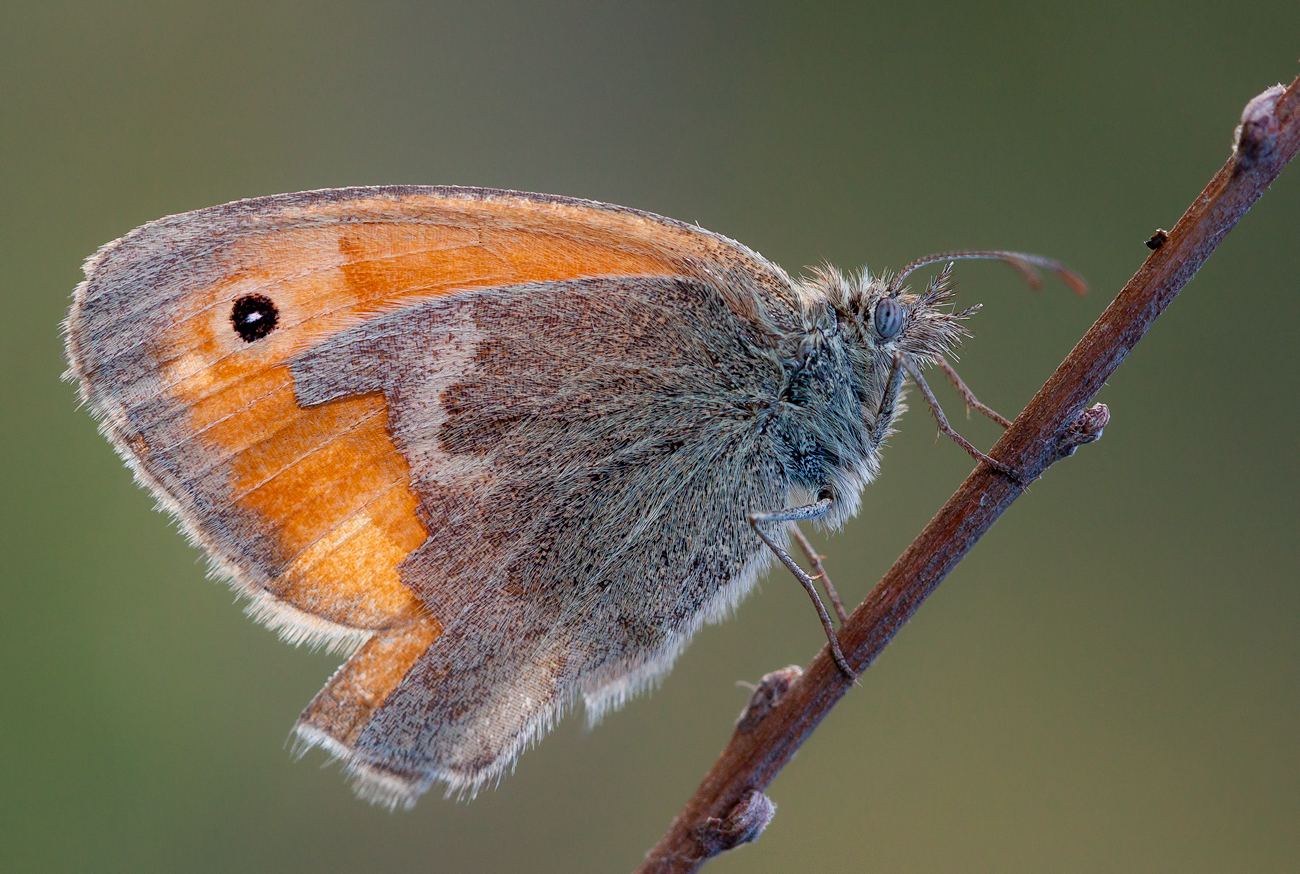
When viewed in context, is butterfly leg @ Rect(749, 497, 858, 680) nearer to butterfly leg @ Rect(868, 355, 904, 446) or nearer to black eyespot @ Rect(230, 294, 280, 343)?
butterfly leg @ Rect(868, 355, 904, 446)

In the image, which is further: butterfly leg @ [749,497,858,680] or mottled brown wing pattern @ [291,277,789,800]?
mottled brown wing pattern @ [291,277,789,800]

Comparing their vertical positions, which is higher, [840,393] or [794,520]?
[840,393]

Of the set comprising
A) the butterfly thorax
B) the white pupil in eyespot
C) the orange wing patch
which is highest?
the white pupil in eyespot

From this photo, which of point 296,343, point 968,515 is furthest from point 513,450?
point 968,515

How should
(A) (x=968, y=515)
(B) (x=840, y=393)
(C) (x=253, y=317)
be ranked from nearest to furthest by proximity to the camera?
1. (A) (x=968, y=515)
2. (C) (x=253, y=317)
3. (B) (x=840, y=393)

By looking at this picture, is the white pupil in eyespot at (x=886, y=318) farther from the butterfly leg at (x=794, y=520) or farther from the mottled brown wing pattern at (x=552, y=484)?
the butterfly leg at (x=794, y=520)

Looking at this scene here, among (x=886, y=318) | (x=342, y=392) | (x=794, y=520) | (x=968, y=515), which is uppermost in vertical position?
(x=886, y=318)

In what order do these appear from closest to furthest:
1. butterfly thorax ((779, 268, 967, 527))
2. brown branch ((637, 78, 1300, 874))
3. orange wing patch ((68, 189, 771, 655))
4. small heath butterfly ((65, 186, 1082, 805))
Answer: brown branch ((637, 78, 1300, 874))
orange wing patch ((68, 189, 771, 655))
small heath butterfly ((65, 186, 1082, 805))
butterfly thorax ((779, 268, 967, 527))

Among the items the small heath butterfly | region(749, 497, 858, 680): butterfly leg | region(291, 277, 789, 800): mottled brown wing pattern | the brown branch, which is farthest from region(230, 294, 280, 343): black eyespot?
the brown branch

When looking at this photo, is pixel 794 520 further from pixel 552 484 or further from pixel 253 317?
pixel 253 317
